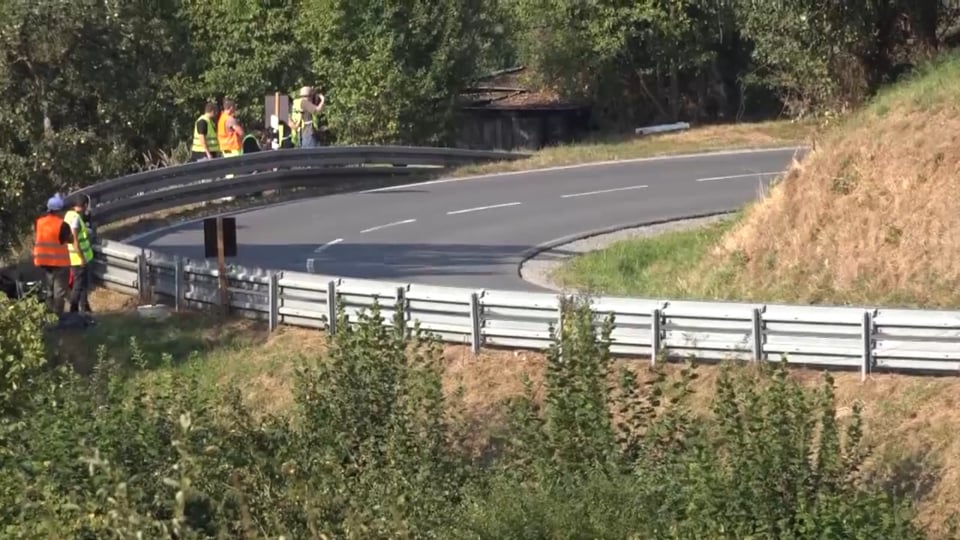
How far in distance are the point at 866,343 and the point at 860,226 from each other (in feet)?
11.0

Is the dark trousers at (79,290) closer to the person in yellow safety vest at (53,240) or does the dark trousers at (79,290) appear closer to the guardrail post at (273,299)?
the person in yellow safety vest at (53,240)

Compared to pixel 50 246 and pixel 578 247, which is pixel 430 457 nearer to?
pixel 50 246

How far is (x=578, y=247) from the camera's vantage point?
877 inches

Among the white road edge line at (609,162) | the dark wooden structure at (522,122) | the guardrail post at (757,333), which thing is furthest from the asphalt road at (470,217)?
the dark wooden structure at (522,122)

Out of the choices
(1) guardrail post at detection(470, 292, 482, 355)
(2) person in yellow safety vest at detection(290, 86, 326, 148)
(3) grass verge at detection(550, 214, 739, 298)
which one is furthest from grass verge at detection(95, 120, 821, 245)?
(1) guardrail post at detection(470, 292, 482, 355)

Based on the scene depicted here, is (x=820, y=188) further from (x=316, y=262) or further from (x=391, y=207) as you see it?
(x=391, y=207)

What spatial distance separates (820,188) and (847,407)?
14.8ft

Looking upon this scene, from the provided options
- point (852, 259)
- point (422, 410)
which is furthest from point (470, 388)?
point (852, 259)

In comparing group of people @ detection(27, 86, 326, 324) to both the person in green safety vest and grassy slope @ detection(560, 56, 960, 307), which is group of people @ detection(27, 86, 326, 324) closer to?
grassy slope @ detection(560, 56, 960, 307)

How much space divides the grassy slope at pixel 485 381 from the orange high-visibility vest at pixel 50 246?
78 cm

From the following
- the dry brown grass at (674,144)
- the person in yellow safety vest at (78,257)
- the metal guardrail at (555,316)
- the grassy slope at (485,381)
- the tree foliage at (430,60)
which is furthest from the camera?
the tree foliage at (430,60)

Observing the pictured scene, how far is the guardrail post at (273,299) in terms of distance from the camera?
17906 mm

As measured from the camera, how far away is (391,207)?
2644 centimetres

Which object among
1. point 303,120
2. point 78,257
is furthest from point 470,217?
point 78,257
